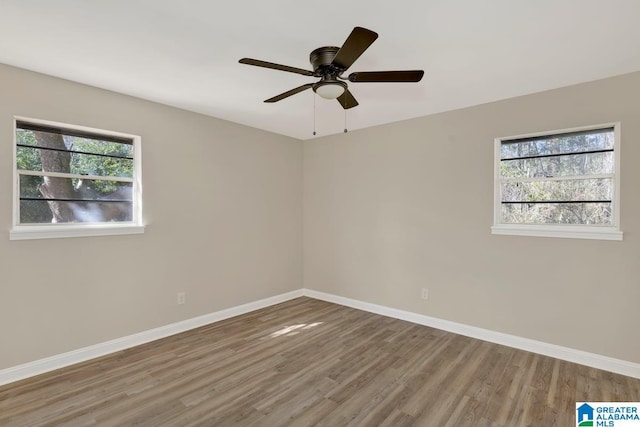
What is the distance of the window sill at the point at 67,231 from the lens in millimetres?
2531

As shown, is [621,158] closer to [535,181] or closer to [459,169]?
[535,181]

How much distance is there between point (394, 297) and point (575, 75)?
2.94 metres

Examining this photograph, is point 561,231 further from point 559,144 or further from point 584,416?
point 584,416

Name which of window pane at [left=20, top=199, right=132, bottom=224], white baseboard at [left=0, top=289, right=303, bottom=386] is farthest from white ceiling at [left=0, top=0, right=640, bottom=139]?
white baseboard at [left=0, top=289, right=303, bottom=386]

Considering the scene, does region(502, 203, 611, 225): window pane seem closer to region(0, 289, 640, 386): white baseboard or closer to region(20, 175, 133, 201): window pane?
region(0, 289, 640, 386): white baseboard

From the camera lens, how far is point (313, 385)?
246cm

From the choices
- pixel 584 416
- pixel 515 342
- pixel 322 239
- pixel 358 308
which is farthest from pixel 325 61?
pixel 358 308

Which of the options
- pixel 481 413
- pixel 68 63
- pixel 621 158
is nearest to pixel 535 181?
pixel 621 158

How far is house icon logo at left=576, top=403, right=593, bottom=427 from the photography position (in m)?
2.05

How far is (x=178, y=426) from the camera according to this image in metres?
1.99

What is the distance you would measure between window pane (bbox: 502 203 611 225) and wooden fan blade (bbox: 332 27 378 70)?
2.48 m

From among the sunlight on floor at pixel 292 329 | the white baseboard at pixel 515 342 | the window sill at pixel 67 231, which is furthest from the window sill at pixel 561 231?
the window sill at pixel 67 231

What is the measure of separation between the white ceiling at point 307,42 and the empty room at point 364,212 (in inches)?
0.8

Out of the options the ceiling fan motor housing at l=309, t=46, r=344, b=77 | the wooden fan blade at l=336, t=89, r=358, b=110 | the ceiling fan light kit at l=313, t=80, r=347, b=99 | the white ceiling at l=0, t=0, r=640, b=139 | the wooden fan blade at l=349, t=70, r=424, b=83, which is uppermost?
the white ceiling at l=0, t=0, r=640, b=139
